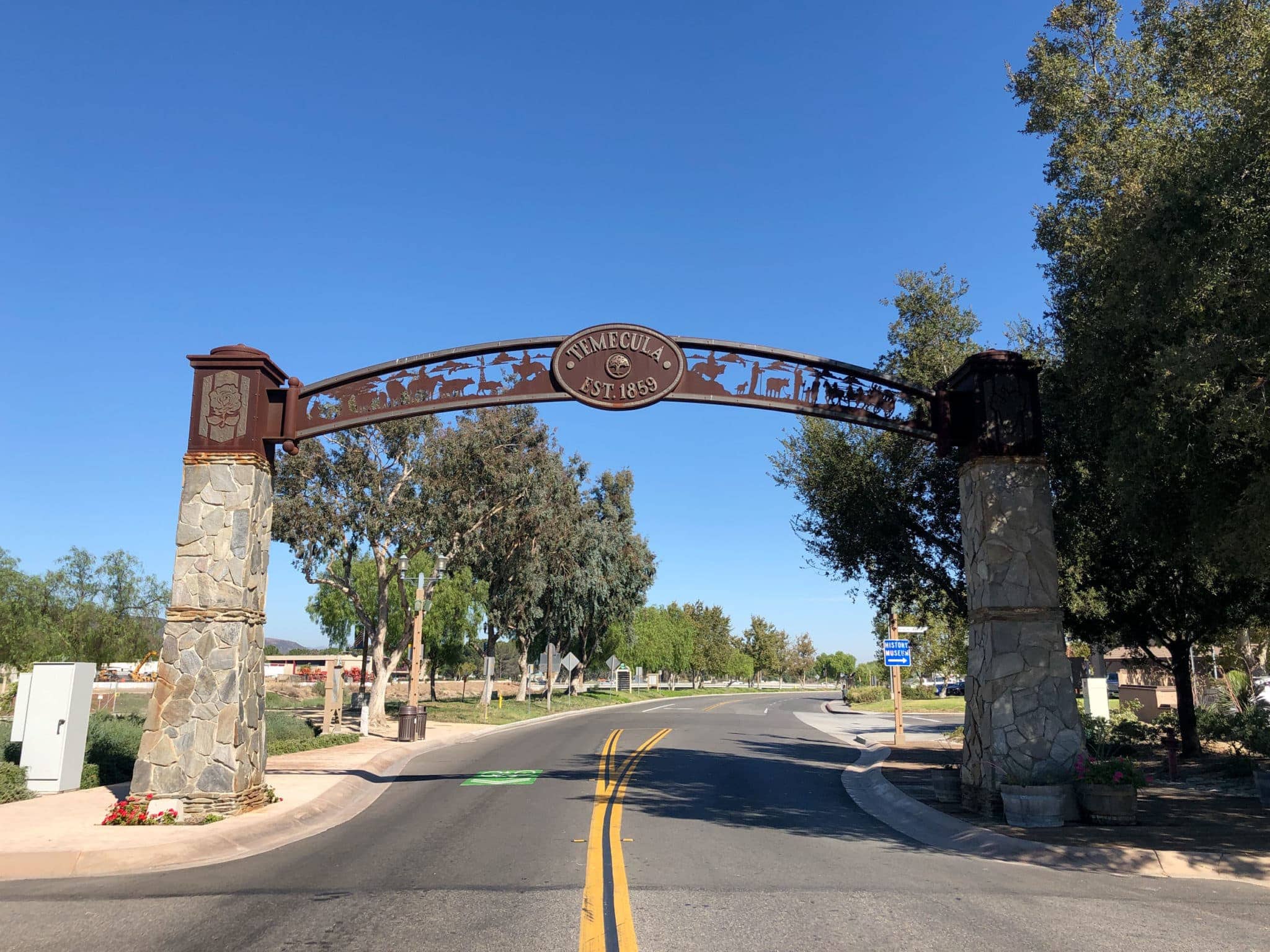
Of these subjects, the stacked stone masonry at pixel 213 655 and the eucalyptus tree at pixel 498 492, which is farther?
the eucalyptus tree at pixel 498 492

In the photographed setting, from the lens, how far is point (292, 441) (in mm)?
11984

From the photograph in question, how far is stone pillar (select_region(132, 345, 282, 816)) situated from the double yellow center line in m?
4.60

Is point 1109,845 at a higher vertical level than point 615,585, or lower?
lower

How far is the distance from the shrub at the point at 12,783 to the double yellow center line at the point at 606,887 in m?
8.09

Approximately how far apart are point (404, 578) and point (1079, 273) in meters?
24.7

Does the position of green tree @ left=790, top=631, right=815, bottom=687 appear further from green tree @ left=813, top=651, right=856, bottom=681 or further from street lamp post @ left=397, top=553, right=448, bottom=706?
street lamp post @ left=397, top=553, right=448, bottom=706

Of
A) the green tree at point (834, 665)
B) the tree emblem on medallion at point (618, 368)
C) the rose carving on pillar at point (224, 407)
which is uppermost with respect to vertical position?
the tree emblem on medallion at point (618, 368)

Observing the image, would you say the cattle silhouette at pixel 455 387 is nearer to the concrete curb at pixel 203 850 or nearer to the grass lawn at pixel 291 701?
the concrete curb at pixel 203 850

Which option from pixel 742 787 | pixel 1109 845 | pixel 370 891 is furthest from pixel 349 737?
pixel 1109 845

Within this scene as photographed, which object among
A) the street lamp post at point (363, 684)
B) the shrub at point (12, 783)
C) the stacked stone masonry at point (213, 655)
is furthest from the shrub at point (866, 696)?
the shrub at point (12, 783)

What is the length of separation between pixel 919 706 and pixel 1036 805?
43.7 m

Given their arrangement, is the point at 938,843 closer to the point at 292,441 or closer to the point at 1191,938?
the point at 1191,938

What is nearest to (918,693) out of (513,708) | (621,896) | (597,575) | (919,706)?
(919,706)

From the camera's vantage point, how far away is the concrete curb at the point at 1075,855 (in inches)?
297
